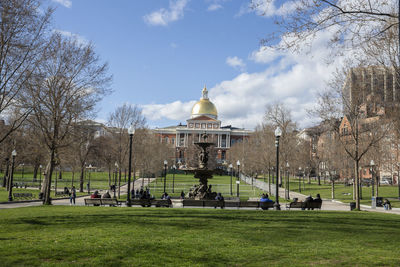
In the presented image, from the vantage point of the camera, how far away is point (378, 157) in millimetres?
40250

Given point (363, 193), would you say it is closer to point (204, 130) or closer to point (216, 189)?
point (216, 189)

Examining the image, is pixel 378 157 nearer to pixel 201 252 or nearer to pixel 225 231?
pixel 225 231

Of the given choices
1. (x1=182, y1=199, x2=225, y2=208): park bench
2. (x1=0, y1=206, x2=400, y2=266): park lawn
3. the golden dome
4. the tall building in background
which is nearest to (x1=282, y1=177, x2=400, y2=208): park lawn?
the tall building in background

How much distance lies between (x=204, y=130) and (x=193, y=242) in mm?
113663

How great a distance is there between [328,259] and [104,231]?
6.49 meters

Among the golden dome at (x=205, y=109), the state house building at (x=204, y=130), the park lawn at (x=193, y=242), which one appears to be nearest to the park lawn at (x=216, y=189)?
the park lawn at (x=193, y=242)

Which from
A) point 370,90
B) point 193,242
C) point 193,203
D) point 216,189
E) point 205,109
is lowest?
point 216,189

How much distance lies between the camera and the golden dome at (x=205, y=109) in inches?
5157

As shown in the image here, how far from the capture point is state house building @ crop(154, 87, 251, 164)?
124875 mm

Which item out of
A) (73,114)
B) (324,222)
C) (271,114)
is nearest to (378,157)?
(271,114)

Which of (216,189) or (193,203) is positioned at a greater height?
(193,203)

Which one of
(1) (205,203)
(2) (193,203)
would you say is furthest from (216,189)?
(1) (205,203)

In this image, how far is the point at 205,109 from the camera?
131000mm

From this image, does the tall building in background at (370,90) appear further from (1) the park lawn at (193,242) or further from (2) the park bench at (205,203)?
(1) the park lawn at (193,242)
